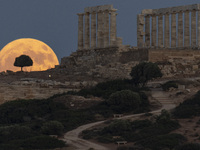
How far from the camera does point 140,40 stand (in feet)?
314

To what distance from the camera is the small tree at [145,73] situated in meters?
71.2

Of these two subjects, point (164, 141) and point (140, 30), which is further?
point (140, 30)

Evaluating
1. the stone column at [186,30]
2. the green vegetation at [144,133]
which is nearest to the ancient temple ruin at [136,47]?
the stone column at [186,30]

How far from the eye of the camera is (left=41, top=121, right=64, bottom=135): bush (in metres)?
53.7

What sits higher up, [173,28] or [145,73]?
[173,28]

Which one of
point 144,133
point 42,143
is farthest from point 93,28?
point 42,143

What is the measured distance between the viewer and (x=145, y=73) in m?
71.3

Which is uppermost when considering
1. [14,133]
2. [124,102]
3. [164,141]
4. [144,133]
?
[124,102]

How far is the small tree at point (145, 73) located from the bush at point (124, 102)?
7.50 m

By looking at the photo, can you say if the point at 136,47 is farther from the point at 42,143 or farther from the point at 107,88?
the point at 42,143

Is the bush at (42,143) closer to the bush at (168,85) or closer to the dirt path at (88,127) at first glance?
the dirt path at (88,127)

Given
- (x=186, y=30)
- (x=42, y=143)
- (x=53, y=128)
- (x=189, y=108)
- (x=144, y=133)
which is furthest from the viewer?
Result: (x=186, y=30)

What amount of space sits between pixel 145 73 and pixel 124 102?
9.43 metres

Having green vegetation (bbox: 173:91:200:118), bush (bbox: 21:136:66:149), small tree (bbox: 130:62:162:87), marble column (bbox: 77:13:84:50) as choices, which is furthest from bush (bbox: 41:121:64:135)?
marble column (bbox: 77:13:84:50)
